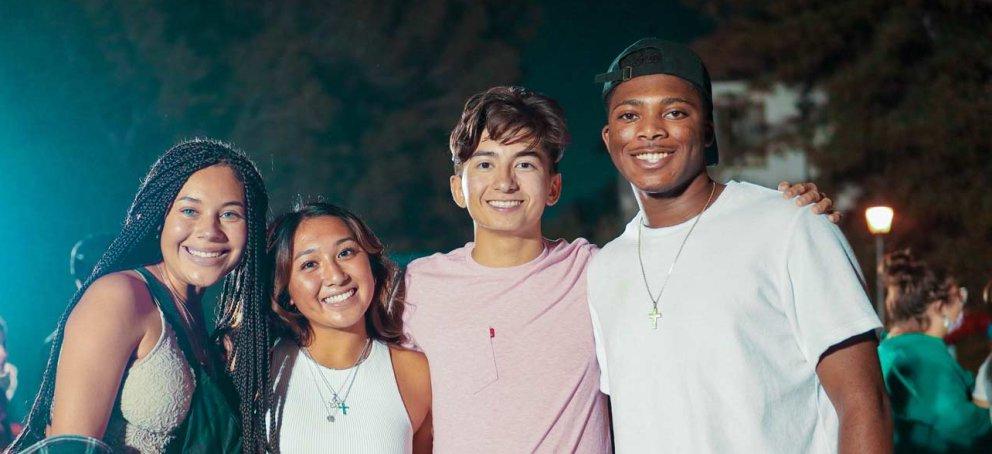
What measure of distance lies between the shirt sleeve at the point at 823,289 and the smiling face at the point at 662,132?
41 centimetres

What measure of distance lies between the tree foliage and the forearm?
784 inches

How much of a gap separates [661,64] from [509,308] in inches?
38.9

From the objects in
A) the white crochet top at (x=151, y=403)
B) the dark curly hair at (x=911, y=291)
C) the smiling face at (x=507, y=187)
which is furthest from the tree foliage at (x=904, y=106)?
the white crochet top at (x=151, y=403)

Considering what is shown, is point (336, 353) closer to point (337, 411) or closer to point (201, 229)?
point (337, 411)

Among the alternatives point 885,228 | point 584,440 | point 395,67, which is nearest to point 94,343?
point 584,440

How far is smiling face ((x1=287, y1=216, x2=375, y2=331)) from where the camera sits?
3557mm

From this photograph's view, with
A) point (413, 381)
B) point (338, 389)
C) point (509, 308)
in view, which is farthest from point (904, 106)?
point (338, 389)

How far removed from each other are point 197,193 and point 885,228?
10.2m

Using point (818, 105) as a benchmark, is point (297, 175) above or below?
below

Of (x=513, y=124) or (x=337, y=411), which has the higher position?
(x=513, y=124)

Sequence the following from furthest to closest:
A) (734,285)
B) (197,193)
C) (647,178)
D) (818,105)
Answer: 1. (818,105)
2. (197,193)
3. (647,178)
4. (734,285)

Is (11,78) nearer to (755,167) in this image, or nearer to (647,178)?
(755,167)

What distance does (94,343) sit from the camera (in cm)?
289

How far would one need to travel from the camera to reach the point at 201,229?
10.6 ft
